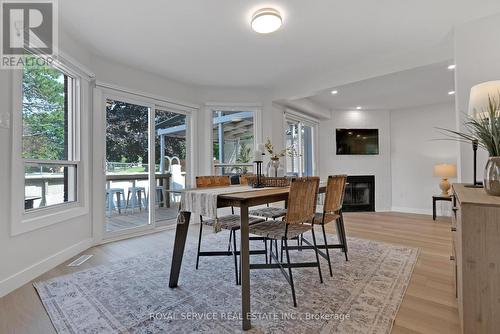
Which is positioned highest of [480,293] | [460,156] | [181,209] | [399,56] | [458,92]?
[399,56]

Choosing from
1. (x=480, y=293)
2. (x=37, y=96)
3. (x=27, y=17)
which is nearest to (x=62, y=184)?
(x=37, y=96)

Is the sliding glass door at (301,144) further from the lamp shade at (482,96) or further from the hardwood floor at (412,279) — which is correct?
the lamp shade at (482,96)

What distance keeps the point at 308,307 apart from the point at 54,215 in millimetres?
2687

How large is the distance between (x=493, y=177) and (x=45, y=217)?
3619mm

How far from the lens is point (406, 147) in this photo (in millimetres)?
5875

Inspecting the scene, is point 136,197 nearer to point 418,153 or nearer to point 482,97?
point 482,97

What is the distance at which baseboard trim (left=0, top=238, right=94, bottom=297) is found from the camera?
2.05m

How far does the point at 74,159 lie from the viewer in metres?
3.06

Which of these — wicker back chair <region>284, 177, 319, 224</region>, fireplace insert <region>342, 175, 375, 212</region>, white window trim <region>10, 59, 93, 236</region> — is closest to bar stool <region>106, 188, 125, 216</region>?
white window trim <region>10, 59, 93, 236</region>

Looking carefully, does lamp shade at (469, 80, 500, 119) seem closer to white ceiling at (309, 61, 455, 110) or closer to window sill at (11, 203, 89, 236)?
white ceiling at (309, 61, 455, 110)

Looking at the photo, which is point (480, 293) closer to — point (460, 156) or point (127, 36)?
point (460, 156)

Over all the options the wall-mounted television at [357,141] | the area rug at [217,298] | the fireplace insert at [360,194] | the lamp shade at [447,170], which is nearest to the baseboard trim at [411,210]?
the fireplace insert at [360,194]

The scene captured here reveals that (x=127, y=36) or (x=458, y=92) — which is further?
(x=127, y=36)

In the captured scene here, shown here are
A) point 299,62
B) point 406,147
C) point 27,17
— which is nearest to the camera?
point 27,17
